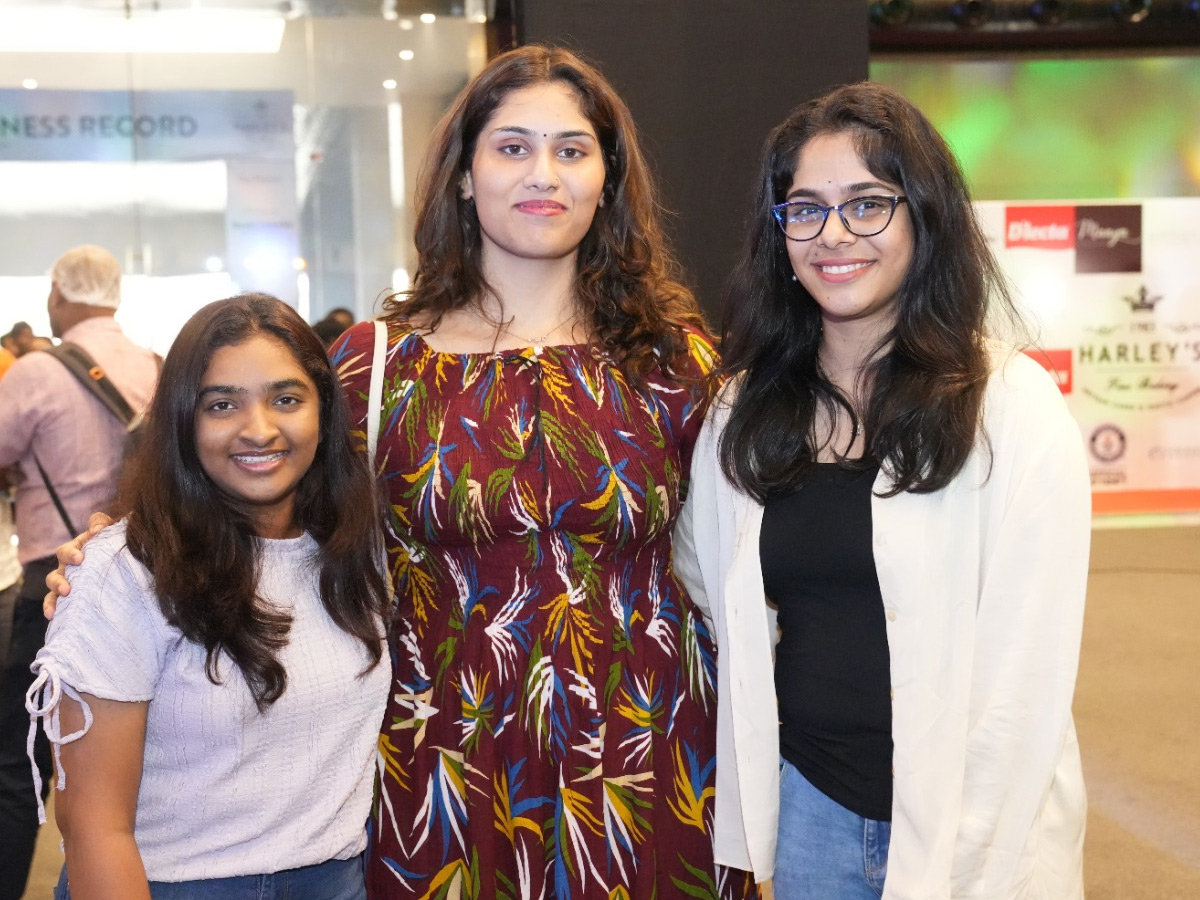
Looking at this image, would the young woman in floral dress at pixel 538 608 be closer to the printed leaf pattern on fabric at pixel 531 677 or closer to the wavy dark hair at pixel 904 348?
the printed leaf pattern on fabric at pixel 531 677

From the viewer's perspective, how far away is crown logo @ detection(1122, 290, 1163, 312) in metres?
8.77

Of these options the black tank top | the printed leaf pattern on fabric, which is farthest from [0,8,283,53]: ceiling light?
the black tank top

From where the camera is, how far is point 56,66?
284 inches

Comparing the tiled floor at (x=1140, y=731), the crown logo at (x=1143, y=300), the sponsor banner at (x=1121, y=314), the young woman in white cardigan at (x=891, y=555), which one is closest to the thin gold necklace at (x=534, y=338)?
the young woman in white cardigan at (x=891, y=555)

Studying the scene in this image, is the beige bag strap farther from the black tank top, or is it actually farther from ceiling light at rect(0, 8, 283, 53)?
ceiling light at rect(0, 8, 283, 53)

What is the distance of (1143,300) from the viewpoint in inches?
345

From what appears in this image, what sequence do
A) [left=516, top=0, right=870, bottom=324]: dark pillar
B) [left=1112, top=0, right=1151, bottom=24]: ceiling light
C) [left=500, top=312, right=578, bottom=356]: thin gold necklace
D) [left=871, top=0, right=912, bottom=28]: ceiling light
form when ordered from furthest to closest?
[left=1112, top=0, right=1151, bottom=24]: ceiling light → [left=871, top=0, right=912, bottom=28]: ceiling light → [left=516, top=0, right=870, bottom=324]: dark pillar → [left=500, top=312, right=578, bottom=356]: thin gold necklace

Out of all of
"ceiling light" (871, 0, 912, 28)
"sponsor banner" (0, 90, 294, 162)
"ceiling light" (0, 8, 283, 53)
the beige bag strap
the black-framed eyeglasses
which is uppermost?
"ceiling light" (871, 0, 912, 28)

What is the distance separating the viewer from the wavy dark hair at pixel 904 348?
1726 millimetres

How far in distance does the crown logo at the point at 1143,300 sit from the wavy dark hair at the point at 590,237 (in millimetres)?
7264

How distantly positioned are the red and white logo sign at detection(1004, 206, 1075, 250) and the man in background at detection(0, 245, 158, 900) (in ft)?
21.0

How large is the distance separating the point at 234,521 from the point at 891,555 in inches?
34.8

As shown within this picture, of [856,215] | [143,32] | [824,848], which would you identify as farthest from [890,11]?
[824,848]

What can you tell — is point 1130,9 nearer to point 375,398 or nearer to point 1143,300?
point 1143,300
